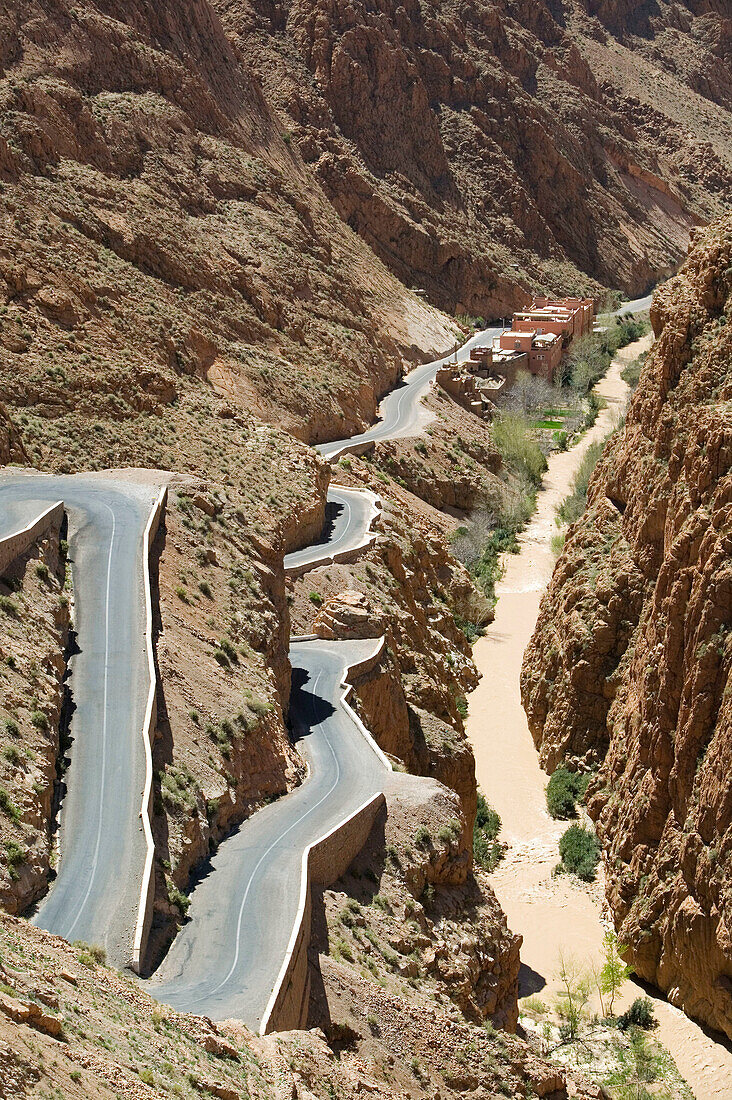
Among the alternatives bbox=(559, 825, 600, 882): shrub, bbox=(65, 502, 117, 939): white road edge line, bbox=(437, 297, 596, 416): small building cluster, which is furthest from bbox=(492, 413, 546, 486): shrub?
bbox=(65, 502, 117, 939): white road edge line

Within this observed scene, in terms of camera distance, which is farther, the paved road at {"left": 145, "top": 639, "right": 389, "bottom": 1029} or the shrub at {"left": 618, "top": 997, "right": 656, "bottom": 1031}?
the shrub at {"left": 618, "top": 997, "right": 656, "bottom": 1031}

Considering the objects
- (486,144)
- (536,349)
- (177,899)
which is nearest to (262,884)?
(177,899)

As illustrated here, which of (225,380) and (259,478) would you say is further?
(225,380)

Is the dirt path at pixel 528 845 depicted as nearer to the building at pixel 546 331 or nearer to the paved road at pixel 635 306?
the building at pixel 546 331

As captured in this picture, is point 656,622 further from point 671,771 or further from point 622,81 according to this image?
A: point 622,81

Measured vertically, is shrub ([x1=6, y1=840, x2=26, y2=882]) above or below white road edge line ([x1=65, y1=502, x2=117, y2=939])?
above

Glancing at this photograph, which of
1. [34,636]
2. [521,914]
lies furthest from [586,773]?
[34,636]

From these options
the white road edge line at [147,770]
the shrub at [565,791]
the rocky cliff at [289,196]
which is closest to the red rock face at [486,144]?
the rocky cliff at [289,196]

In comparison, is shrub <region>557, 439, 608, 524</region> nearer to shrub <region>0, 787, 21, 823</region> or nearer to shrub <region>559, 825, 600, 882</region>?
shrub <region>559, 825, 600, 882</region>
